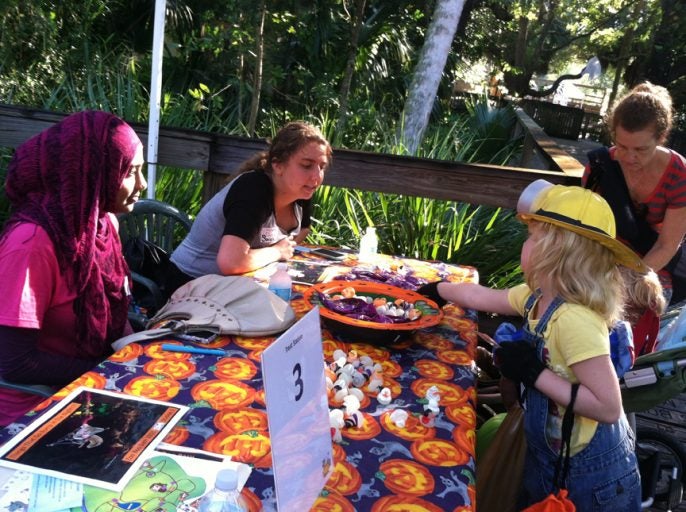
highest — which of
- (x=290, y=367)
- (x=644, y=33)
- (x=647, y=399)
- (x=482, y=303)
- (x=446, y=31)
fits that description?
(x=644, y=33)

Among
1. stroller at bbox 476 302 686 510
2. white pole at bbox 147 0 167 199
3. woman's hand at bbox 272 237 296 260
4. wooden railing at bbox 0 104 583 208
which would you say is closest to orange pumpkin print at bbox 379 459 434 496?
stroller at bbox 476 302 686 510

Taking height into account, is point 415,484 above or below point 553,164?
below

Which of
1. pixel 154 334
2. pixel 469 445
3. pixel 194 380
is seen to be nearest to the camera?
pixel 469 445

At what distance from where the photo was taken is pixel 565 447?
1714 millimetres

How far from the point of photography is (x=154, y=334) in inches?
72.0

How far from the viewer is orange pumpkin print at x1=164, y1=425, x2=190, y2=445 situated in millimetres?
1310

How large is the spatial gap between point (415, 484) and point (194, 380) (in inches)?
26.4

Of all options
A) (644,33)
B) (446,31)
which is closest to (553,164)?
(446,31)

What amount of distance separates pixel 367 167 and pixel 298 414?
262 cm

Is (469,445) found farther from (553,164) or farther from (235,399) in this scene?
(553,164)

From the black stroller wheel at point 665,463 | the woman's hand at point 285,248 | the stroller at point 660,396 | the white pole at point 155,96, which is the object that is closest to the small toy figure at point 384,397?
the stroller at point 660,396

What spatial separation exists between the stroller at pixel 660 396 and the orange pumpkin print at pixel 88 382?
5.56 feet

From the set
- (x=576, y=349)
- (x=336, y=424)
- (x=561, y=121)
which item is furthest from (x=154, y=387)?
(x=561, y=121)

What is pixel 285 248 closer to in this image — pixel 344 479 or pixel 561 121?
pixel 344 479
